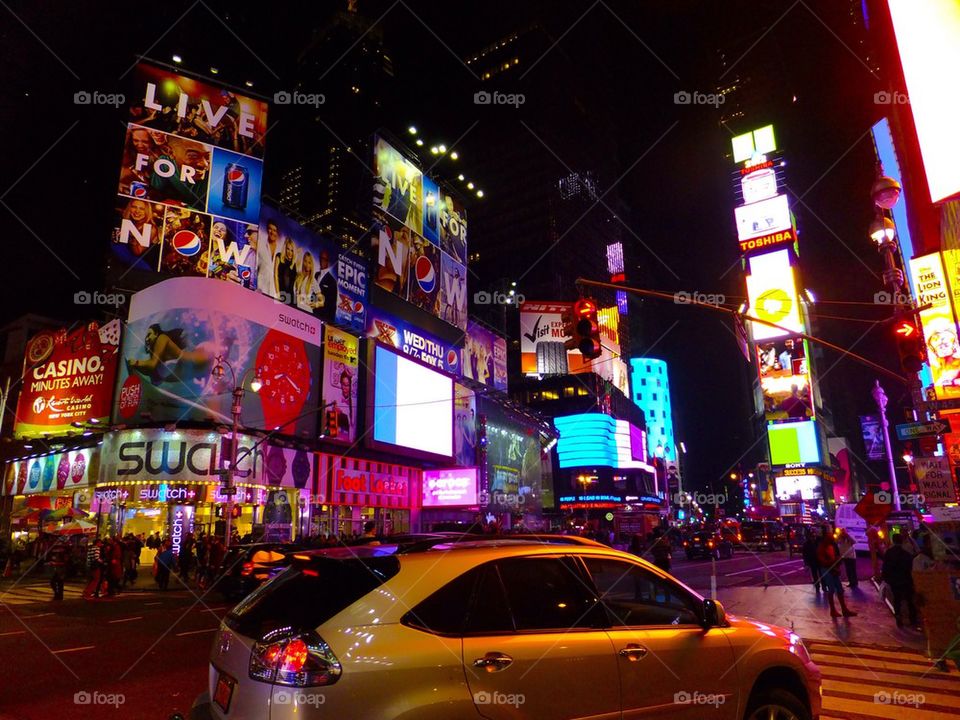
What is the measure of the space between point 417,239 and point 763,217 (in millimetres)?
48911

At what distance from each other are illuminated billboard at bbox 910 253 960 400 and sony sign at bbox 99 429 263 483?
26309 mm

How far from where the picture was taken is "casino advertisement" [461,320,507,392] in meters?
54.4

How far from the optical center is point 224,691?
3.42 meters

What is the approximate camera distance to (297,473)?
32.4m

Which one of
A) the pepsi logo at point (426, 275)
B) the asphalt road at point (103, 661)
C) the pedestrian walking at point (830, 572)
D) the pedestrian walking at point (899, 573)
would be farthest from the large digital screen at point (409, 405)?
the pedestrian walking at point (899, 573)

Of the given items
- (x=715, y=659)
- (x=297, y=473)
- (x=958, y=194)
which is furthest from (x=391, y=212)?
(x=715, y=659)

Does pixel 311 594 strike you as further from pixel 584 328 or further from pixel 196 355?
pixel 196 355

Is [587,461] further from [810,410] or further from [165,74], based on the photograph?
[165,74]

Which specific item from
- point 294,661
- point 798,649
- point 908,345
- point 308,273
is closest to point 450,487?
point 308,273

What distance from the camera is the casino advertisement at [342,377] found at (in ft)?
116

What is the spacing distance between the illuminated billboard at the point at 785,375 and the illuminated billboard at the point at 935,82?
2784 inches

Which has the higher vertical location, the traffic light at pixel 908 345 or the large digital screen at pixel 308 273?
the large digital screen at pixel 308 273

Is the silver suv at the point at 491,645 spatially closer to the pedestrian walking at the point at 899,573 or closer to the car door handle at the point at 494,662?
the car door handle at the point at 494,662

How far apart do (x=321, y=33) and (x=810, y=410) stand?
10093cm
